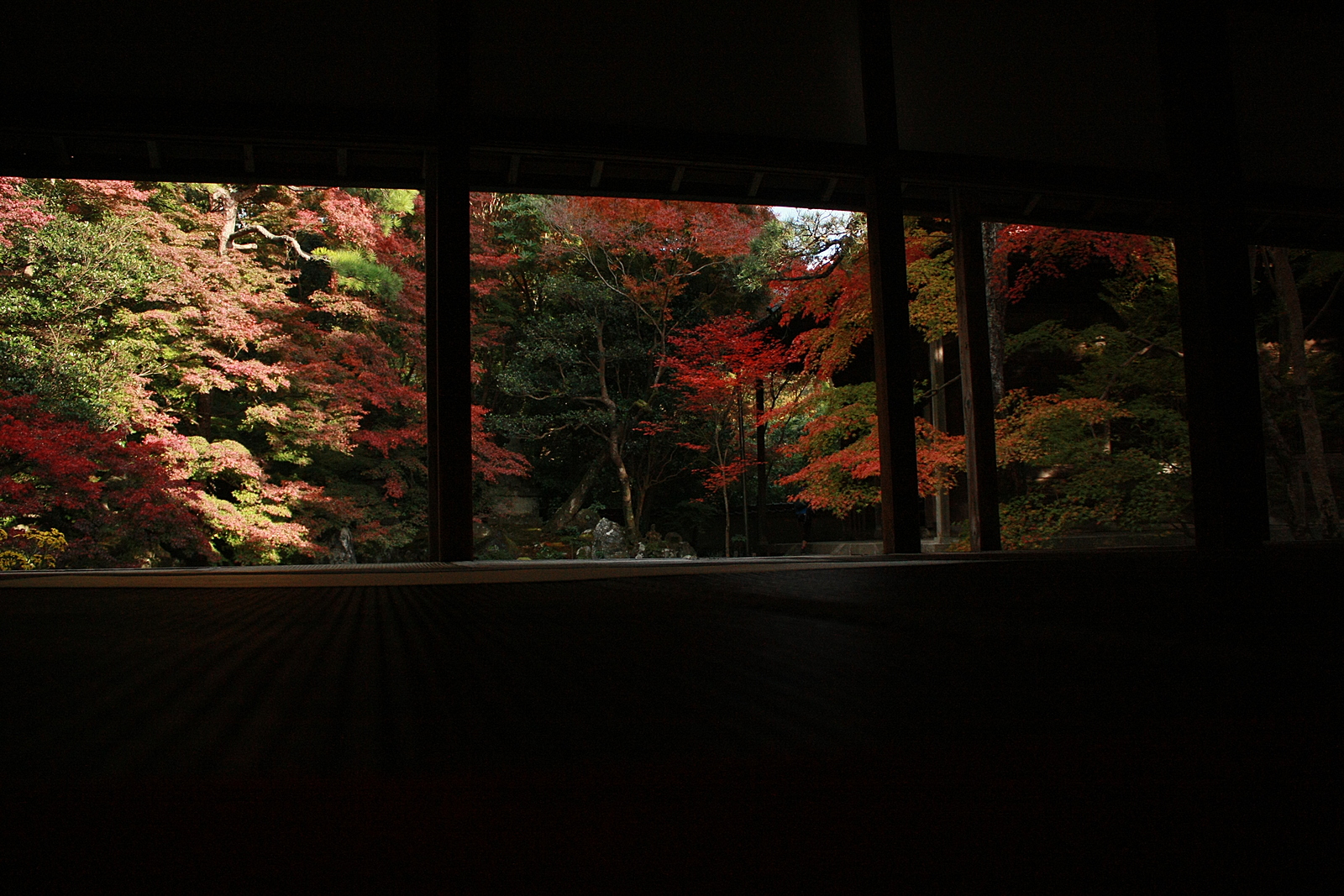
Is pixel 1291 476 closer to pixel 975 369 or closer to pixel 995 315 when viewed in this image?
pixel 995 315

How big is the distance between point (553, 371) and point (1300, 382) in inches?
335

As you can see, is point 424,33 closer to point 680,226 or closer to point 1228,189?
point 1228,189

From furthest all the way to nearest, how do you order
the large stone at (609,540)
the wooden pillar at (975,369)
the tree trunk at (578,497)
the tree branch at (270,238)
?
the tree trunk at (578,497) → the large stone at (609,540) → the tree branch at (270,238) → the wooden pillar at (975,369)

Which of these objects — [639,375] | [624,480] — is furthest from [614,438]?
[639,375]

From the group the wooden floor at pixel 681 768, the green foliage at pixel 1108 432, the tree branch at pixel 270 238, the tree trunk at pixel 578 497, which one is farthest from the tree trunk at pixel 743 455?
the wooden floor at pixel 681 768

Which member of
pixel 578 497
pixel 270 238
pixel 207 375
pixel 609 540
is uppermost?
pixel 270 238

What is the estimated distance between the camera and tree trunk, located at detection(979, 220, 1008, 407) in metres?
7.31

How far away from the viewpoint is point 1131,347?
7.61 m

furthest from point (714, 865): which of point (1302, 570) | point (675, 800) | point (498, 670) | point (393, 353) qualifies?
point (393, 353)

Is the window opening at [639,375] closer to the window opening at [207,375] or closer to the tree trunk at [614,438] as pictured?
the tree trunk at [614,438]

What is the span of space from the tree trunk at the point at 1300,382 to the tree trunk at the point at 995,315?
2.62m

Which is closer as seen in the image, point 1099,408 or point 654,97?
point 654,97

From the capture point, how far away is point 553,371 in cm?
1058

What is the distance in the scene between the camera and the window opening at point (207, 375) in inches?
240
